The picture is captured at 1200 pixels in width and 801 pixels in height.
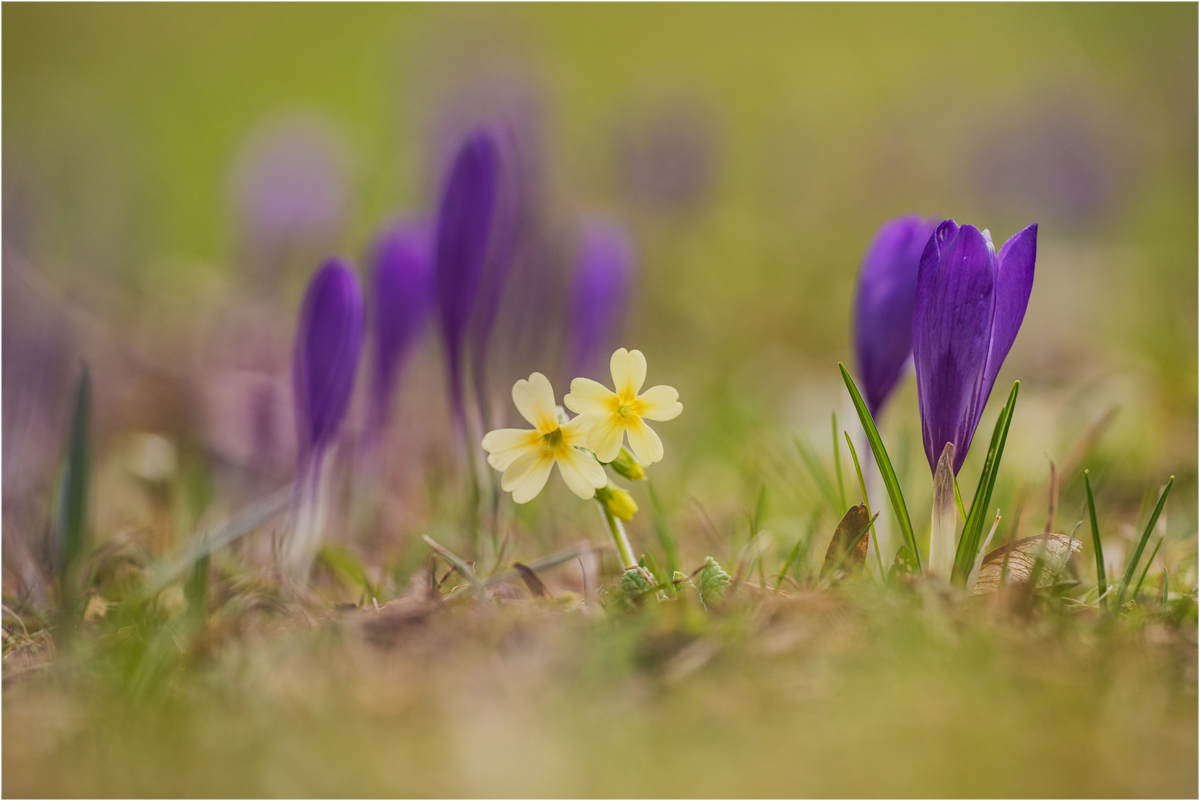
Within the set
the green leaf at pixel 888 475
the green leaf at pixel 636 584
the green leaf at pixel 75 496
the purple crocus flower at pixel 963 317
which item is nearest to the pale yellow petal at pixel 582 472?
the green leaf at pixel 636 584

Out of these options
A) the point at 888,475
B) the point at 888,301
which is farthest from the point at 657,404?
the point at 888,301

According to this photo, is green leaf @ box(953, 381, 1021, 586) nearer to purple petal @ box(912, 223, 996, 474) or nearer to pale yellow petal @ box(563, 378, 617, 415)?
purple petal @ box(912, 223, 996, 474)

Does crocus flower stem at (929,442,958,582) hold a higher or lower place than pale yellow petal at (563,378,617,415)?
lower

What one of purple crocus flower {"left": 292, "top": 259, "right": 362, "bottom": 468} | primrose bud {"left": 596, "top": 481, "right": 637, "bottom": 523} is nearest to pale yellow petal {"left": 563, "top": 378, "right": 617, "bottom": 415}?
primrose bud {"left": 596, "top": 481, "right": 637, "bottom": 523}

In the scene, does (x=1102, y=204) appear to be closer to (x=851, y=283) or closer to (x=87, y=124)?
(x=851, y=283)

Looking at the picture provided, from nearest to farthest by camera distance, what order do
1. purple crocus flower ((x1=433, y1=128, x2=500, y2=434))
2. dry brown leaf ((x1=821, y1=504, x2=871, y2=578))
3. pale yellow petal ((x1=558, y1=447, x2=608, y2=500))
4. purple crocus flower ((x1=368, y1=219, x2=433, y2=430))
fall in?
1. pale yellow petal ((x1=558, y1=447, x2=608, y2=500))
2. dry brown leaf ((x1=821, y1=504, x2=871, y2=578))
3. purple crocus flower ((x1=433, y1=128, x2=500, y2=434))
4. purple crocus flower ((x1=368, y1=219, x2=433, y2=430))

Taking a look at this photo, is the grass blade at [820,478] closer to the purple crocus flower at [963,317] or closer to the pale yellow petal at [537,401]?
the purple crocus flower at [963,317]
